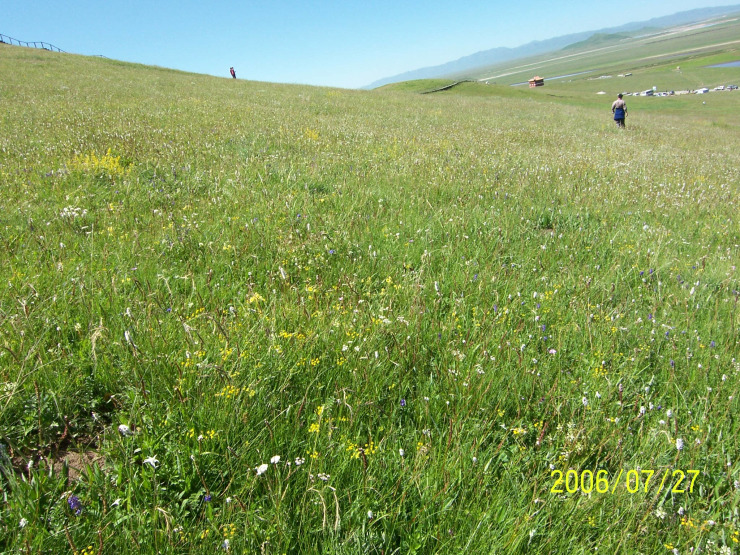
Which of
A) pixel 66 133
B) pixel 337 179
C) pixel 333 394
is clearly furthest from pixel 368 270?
pixel 66 133

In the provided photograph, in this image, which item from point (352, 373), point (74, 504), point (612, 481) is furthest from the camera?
point (352, 373)

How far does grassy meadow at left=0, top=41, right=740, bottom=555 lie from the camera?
188 centimetres

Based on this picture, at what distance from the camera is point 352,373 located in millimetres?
2676

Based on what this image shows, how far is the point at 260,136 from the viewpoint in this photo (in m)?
10.8

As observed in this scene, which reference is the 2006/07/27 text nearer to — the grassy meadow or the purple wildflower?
the grassy meadow

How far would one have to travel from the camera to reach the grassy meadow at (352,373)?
1883 millimetres

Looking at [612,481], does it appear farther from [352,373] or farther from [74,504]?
[74,504]

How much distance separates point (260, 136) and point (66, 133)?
14.3 feet

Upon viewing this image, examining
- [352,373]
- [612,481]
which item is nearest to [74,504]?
[352,373]

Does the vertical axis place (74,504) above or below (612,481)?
above

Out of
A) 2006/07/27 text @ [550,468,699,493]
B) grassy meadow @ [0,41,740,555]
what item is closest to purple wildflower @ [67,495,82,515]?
grassy meadow @ [0,41,740,555]

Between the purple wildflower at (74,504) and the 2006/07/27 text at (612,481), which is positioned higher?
the purple wildflower at (74,504)

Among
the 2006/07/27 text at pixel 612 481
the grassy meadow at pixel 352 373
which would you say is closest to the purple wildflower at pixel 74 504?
the grassy meadow at pixel 352 373

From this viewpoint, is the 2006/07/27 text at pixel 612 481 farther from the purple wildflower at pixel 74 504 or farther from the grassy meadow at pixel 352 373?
the purple wildflower at pixel 74 504
